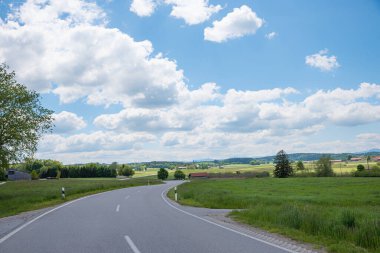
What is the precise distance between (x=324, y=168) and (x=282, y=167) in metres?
11.7

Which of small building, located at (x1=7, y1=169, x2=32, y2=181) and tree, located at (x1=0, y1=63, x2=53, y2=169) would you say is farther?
small building, located at (x1=7, y1=169, x2=32, y2=181)

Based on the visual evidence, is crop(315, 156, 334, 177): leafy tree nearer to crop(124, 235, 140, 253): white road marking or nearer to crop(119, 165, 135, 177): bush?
crop(119, 165, 135, 177): bush

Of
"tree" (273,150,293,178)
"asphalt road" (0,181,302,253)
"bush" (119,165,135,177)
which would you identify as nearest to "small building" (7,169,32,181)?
"bush" (119,165,135,177)

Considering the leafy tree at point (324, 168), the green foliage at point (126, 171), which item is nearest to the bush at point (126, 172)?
the green foliage at point (126, 171)

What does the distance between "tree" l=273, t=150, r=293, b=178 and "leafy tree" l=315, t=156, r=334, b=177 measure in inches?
317

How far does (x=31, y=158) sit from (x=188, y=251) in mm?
26961

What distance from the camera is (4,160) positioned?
2905cm

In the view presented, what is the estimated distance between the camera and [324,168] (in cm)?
9700

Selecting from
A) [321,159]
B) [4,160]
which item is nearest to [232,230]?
[4,160]

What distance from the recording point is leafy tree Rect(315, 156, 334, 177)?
95.9 metres

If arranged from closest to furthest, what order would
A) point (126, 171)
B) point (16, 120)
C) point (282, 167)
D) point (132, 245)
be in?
point (132, 245) < point (16, 120) < point (282, 167) < point (126, 171)

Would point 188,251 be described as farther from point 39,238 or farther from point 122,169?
point 122,169

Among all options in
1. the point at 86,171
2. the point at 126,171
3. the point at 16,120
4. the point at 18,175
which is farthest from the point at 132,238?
the point at 126,171

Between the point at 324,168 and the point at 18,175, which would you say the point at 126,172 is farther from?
the point at 324,168
